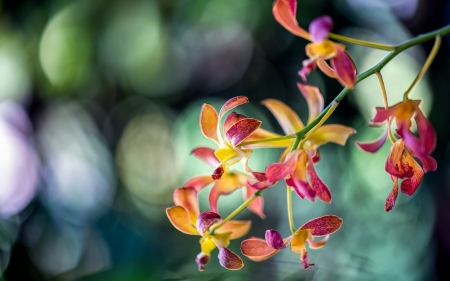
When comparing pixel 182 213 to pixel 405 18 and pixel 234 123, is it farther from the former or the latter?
pixel 405 18

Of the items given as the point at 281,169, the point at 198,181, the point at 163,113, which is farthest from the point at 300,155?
the point at 163,113

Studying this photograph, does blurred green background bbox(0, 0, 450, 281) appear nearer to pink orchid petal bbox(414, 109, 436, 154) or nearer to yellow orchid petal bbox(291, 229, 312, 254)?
yellow orchid petal bbox(291, 229, 312, 254)

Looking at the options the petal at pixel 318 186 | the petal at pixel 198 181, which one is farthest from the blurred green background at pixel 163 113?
the petal at pixel 318 186

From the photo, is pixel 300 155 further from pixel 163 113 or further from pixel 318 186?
pixel 163 113

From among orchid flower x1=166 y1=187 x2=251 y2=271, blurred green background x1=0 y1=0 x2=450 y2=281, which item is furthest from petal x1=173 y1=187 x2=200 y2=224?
blurred green background x1=0 y1=0 x2=450 y2=281

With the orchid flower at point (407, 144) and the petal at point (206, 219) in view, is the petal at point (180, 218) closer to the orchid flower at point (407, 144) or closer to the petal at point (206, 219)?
the petal at point (206, 219)

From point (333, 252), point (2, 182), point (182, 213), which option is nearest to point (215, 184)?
point (182, 213)
